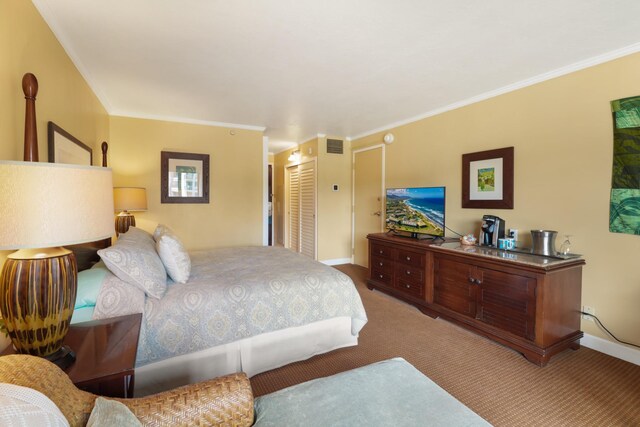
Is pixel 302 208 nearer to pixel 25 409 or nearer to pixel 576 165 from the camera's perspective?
pixel 576 165

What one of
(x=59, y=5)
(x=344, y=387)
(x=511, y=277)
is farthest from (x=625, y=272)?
(x=59, y=5)

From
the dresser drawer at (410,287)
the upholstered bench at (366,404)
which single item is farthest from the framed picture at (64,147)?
the dresser drawer at (410,287)

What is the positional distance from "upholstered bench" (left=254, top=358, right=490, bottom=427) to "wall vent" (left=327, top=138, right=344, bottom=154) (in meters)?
4.36

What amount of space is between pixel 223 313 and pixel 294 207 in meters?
4.47

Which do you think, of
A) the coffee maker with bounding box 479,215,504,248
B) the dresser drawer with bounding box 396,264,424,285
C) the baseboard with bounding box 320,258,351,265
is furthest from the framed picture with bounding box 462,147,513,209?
the baseboard with bounding box 320,258,351,265

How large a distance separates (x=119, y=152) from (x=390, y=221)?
3.78 meters

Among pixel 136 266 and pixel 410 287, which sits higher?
pixel 136 266

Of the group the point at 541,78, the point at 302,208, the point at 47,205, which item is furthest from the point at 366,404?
the point at 302,208

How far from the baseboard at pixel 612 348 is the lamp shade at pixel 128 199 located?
15.3ft

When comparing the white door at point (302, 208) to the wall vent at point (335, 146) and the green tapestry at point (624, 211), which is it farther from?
the green tapestry at point (624, 211)

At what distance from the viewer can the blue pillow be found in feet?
5.06

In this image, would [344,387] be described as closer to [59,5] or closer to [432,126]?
[59,5]

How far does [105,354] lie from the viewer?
1225 mm

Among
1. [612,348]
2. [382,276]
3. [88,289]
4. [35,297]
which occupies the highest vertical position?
[35,297]
